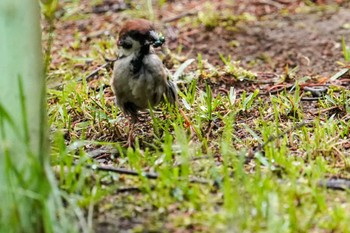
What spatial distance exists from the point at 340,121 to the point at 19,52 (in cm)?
199

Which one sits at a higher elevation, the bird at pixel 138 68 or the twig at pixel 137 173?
the bird at pixel 138 68

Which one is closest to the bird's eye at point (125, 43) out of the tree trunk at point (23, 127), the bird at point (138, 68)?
the bird at point (138, 68)

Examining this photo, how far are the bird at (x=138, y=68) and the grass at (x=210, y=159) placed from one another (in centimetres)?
17

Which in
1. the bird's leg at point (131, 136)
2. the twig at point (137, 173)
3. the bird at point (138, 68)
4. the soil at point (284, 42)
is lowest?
the soil at point (284, 42)

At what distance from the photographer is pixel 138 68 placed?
3.91 metres

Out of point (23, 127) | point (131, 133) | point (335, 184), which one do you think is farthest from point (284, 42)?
point (23, 127)

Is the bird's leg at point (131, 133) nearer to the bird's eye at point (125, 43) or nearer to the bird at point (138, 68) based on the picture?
the bird at point (138, 68)

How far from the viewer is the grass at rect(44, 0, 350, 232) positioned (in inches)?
114

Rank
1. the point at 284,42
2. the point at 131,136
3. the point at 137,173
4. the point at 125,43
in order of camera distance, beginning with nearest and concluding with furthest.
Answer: the point at 137,173 < the point at 125,43 < the point at 131,136 < the point at 284,42

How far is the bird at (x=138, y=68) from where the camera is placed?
3.85 metres

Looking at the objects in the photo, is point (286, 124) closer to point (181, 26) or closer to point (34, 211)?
point (34, 211)

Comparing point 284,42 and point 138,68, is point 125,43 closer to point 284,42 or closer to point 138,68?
point 138,68

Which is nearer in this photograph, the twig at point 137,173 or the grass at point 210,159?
the grass at point 210,159

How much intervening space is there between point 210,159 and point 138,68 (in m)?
0.88
